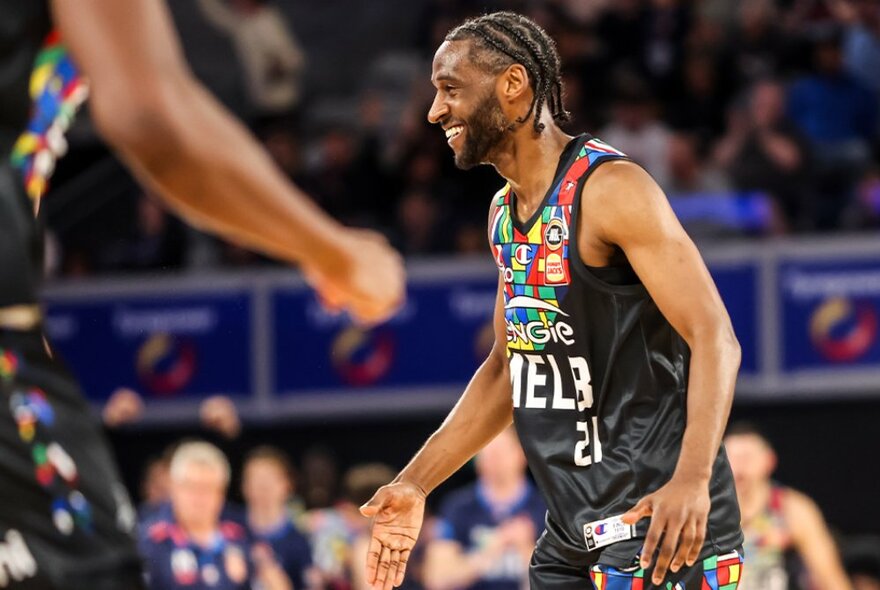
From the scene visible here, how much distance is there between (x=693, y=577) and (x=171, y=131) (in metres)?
2.13

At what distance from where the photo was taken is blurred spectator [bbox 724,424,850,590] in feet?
28.1

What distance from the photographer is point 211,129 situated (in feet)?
8.52

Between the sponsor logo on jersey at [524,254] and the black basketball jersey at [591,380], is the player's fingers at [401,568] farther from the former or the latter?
the sponsor logo on jersey at [524,254]

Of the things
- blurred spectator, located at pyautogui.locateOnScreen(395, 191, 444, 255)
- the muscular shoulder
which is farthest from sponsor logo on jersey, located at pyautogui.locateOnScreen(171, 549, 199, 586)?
the muscular shoulder

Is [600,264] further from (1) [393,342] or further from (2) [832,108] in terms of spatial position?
(2) [832,108]

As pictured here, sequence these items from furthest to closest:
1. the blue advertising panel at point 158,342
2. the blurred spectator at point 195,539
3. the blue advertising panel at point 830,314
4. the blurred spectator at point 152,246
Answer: the blurred spectator at point 152,246 < the blue advertising panel at point 158,342 < the blue advertising panel at point 830,314 < the blurred spectator at point 195,539

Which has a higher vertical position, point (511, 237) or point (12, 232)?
point (511, 237)

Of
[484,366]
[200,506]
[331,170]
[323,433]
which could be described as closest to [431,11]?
[331,170]

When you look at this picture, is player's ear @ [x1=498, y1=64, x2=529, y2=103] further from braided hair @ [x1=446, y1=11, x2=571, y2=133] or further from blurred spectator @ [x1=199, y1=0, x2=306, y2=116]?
blurred spectator @ [x1=199, y1=0, x2=306, y2=116]

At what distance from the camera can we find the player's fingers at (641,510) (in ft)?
12.8

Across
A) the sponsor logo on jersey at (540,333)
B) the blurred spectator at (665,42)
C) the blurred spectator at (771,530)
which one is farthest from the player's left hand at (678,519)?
the blurred spectator at (665,42)

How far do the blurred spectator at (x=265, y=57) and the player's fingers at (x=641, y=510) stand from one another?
1009 cm

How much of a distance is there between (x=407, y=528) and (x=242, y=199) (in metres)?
1.94

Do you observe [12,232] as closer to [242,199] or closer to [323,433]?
[242,199]
